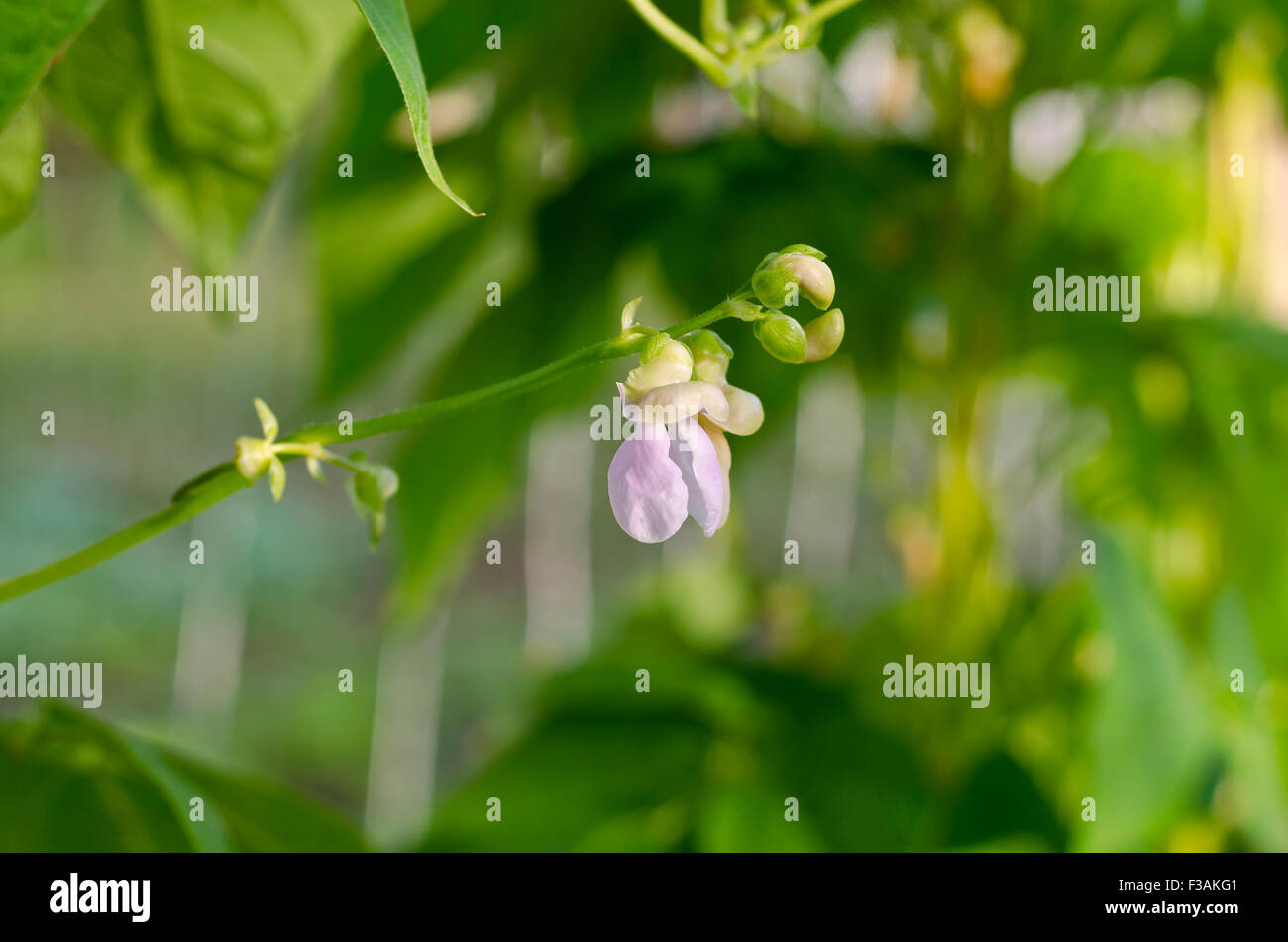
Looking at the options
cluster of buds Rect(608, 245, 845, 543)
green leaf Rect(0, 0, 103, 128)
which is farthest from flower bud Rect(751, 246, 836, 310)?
green leaf Rect(0, 0, 103, 128)

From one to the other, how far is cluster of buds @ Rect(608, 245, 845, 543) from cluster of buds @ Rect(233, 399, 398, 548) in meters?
0.04

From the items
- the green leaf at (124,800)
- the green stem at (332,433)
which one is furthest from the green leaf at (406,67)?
the green leaf at (124,800)

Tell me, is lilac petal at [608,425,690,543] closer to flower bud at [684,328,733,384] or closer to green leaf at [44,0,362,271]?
flower bud at [684,328,733,384]

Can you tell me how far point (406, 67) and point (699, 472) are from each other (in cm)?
7

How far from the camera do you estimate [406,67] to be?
0.53 ft

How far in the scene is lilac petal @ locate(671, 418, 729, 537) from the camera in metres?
0.16

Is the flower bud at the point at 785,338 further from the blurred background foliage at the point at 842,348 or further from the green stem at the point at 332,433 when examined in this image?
the blurred background foliage at the point at 842,348

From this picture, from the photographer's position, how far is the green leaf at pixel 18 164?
0.22 metres

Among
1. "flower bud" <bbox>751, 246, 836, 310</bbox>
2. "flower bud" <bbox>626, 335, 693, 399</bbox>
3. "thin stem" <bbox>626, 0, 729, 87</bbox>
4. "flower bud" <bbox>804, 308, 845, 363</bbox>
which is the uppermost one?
"thin stem" <bbox>626, 0, 729, 87</bbox>

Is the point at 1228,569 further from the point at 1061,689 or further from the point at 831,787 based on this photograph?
the point at 831,787

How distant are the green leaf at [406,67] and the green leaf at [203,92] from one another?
115 mm

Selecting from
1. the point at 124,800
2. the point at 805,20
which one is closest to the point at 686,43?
the point at 805,20

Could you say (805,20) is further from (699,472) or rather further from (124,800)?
(124,800)
